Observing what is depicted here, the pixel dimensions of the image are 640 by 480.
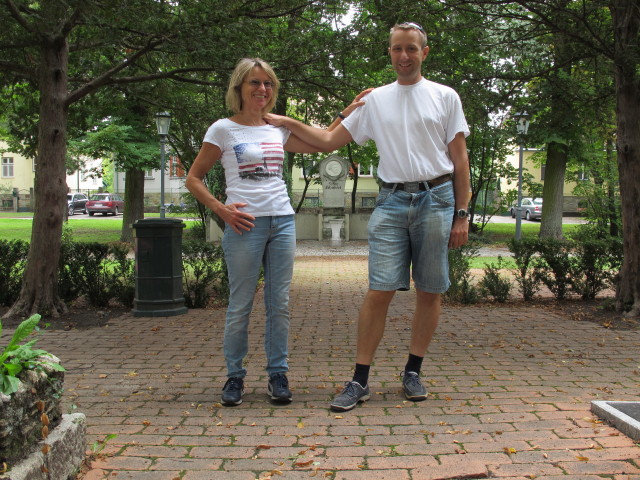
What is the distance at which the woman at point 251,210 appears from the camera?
3.70 metres

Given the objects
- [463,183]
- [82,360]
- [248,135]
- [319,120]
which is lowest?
[82,360]

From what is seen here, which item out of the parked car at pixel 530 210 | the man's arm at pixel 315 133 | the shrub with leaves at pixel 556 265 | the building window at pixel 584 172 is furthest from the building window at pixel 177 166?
the parked car at pixel 530 210

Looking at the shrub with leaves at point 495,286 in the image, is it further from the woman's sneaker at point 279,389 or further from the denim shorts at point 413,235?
the woman's sneaker at point 279,389

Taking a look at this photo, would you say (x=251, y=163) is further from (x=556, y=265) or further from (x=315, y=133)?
(x=556, y=265)

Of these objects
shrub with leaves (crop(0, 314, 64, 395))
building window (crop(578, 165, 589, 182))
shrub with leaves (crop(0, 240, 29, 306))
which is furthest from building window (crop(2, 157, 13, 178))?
shrub with leaves (crop(0, 314, 64, 395))

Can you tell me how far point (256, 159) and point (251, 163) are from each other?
0.13ft

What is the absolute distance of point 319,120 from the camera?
29.9ft

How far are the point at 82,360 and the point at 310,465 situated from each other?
3.04 metres

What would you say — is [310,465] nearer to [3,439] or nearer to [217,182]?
[3,439]

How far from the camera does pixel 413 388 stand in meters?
3.91

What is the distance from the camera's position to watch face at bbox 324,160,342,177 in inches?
905

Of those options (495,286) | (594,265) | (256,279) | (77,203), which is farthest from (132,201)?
(77,203)

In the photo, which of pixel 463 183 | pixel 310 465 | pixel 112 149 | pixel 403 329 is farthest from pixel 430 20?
pixel 112 149

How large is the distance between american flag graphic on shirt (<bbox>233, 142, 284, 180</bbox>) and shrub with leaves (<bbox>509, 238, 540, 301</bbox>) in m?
5.80
